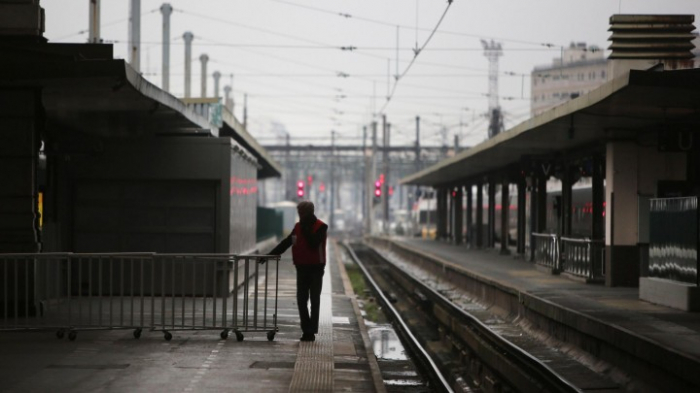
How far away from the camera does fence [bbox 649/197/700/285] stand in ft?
51.1

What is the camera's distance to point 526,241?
37625 mm

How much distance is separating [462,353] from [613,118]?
16.6ft

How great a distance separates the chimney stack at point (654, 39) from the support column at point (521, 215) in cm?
1520

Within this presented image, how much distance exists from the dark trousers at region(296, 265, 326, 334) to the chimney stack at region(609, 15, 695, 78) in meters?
9.72

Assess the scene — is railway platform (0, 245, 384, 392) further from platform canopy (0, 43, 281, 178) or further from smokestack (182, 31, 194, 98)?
smokestack (182, 31, 194, 98)

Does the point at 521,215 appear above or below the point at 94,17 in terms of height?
below

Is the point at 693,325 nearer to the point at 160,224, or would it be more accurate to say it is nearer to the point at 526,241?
the point at 160,224

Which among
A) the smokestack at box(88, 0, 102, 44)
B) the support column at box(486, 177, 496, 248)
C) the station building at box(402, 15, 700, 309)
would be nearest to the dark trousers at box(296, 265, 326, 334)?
the station building at box(402, 15, 700, 309)

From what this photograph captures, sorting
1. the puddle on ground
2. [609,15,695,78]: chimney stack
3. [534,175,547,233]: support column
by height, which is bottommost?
the puddle on ground

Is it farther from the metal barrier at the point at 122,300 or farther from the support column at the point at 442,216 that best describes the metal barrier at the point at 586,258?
the support column at the point at 442,216

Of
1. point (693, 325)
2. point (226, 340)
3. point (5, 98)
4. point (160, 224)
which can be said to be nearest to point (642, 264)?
point (693, 325)

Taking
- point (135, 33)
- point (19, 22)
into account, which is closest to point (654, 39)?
point (19, 22)

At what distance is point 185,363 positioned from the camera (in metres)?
10.8

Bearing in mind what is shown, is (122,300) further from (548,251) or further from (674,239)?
(548,251)
